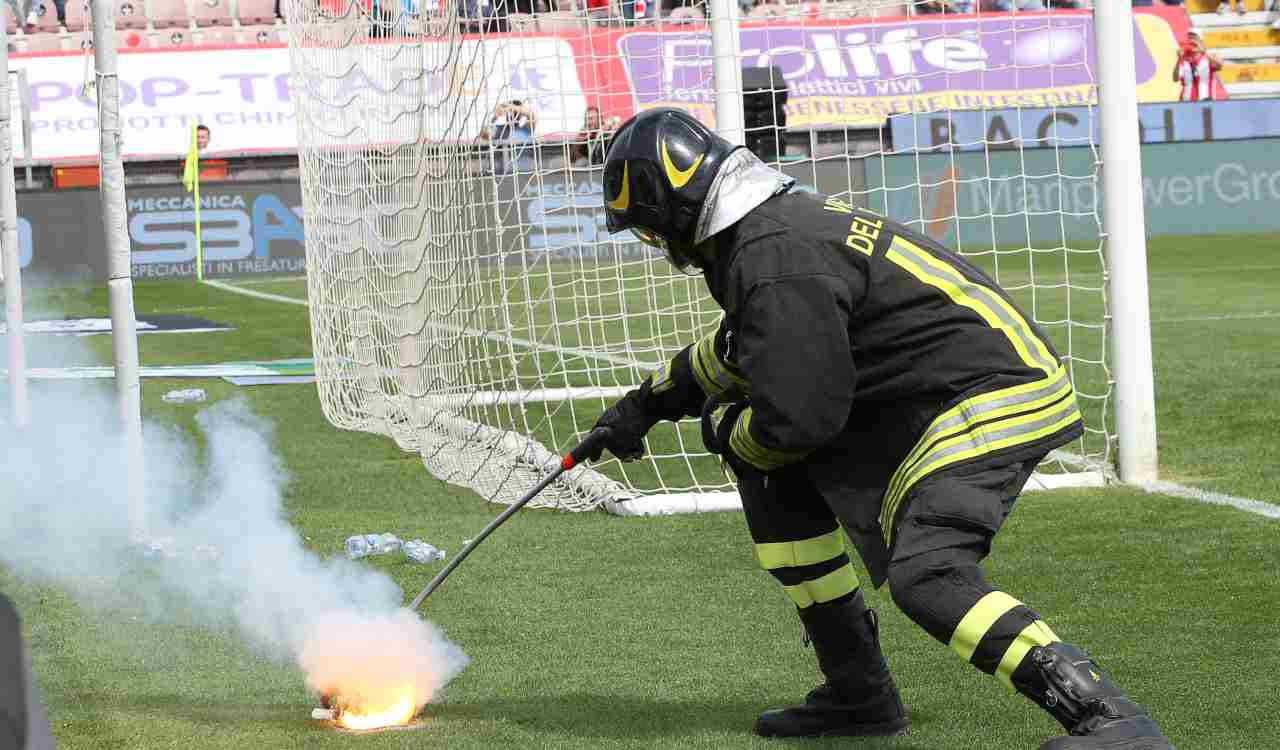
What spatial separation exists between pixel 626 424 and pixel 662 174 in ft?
2.50

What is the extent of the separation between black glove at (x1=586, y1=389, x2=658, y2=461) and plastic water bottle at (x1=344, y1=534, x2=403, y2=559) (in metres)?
2.53

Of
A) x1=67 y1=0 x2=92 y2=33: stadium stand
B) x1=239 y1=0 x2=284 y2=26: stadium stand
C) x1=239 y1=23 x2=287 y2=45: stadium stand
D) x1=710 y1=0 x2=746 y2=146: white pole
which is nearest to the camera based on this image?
x1=710 y1=0 x2=746 y2=146: white pole

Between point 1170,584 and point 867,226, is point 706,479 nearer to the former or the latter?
point 1170,584

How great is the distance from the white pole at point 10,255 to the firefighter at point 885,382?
6.41 metres

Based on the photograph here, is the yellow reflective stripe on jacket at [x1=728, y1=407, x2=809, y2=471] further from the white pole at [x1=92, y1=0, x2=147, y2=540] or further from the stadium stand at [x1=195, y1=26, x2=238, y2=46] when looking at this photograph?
the stadium stand at [x1=195, y1=26, x2=238, y2=46]

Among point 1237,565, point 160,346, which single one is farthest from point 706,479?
point 160,346

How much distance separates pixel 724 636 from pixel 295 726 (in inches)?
55.3

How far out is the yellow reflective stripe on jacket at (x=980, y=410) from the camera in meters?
3.44

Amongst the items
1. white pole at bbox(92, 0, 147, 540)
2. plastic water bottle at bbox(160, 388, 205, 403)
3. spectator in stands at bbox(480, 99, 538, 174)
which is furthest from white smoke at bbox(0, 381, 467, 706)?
spectator in stands at bbox(480, 99, 538, 174)

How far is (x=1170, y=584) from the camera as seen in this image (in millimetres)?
5520

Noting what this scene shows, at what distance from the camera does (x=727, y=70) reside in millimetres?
7832

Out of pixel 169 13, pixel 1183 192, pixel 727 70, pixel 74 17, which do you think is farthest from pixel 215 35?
Answer: pixel 727 70

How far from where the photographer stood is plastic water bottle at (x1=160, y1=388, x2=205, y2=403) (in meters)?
11.1

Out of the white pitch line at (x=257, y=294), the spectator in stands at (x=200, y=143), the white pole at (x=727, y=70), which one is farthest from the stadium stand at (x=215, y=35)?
the white pole at (x=727, y=70)
